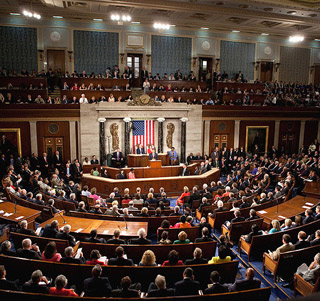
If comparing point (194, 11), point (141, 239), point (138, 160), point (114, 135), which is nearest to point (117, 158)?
point (138, 160)

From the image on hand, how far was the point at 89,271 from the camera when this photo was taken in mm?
4531

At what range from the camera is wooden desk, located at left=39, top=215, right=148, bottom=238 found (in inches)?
244

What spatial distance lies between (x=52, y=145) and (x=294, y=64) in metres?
20.1

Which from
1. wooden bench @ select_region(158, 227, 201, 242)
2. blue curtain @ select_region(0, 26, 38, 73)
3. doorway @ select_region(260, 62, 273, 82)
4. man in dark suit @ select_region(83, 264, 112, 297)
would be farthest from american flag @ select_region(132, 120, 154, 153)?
doorway @ select_region(260, 62, 273, 82)

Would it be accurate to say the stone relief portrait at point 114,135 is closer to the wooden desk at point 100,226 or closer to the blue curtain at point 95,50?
the blue curtain at point 95,50

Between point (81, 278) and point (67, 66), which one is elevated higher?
point (67, 66)

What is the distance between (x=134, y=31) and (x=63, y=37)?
4686mm

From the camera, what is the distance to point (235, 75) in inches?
860

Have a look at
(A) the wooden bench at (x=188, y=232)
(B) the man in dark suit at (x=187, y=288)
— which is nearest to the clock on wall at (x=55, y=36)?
(A) the wooden bench at (x=188, y=232)

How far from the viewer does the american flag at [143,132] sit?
50.6 ft

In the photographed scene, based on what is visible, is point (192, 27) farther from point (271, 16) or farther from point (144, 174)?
point (144, 174)

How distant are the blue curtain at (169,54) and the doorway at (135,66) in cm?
93

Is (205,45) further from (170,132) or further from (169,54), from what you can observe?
(170,132)

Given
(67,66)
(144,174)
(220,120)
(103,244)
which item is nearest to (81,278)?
(103,244)
